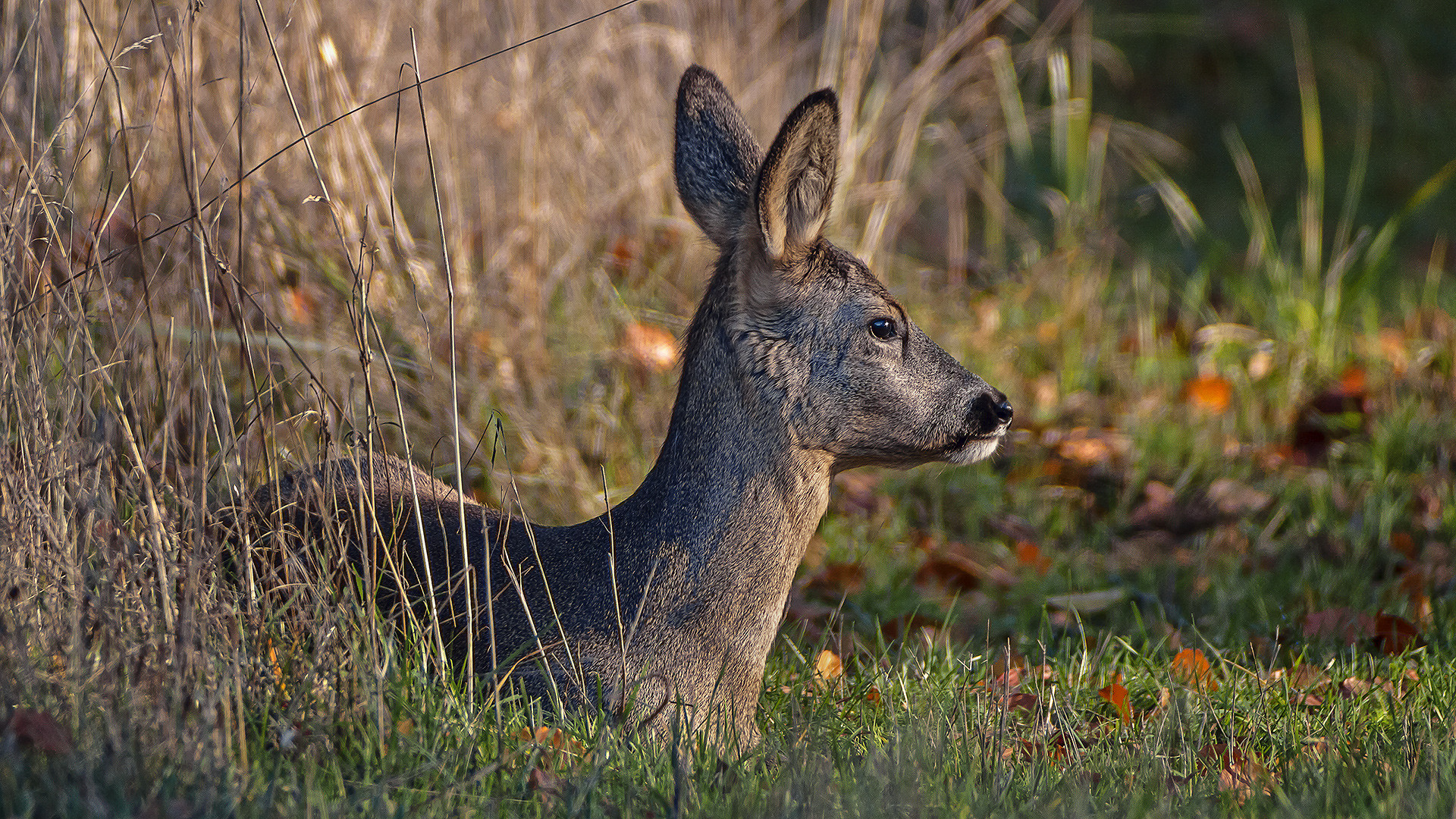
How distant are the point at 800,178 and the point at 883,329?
405 mm

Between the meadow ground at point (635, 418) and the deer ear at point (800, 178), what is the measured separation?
0.77 metres

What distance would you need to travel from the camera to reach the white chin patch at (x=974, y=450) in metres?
3.40

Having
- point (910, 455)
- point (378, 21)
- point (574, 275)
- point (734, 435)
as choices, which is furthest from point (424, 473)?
point (378, 21)

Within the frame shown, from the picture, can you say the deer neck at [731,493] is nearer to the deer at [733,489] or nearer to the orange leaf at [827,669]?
the deer at [733,489]

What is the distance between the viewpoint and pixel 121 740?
→ 97.5 inches

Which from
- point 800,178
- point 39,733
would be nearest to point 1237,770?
point 800,178

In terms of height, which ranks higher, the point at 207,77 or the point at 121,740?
the point at 207,77

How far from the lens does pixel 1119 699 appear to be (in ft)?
11.4

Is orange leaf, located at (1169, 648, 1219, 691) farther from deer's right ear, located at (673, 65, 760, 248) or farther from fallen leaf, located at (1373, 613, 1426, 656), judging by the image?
deer's right ear, located at (673, 65, 760, 248)

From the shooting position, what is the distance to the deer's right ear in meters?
3.51

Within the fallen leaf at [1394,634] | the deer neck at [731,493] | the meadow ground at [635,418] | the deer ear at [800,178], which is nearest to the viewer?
the meadow ground at [635,418]

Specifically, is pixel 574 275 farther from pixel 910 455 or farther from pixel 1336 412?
pixel 1336 412

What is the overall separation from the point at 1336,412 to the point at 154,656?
4865mm

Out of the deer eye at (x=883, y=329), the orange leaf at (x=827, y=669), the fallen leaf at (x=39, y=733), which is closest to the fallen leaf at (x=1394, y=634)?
the orange leaf at (x=827, y=669)
